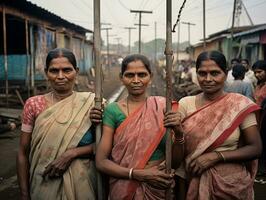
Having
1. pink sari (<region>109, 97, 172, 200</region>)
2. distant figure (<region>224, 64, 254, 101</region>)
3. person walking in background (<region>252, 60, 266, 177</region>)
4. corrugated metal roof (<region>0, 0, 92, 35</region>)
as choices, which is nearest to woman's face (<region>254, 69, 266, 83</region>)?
person walking in background (<region>252, 60, 266, 177</region>)

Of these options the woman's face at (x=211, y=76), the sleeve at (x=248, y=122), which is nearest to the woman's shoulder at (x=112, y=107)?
the woman's face at (x=211, y=76)

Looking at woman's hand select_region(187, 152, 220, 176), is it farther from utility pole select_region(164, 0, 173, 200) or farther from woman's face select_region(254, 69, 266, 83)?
woman's face select_region(254, 69, 266, 83)

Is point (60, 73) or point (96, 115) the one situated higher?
point (60, 73)

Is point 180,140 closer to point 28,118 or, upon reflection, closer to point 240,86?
point 28,118

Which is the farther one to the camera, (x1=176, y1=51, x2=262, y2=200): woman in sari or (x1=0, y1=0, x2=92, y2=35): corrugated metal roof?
(x1=0, y1=0, x2=92, y2=35): corrugated metal roof

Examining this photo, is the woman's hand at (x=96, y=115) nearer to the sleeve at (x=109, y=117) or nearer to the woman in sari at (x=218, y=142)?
the sleeve at (x=109, y=117)

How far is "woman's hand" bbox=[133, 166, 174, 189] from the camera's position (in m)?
2.37

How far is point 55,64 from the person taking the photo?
2.70m

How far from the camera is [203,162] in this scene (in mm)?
2559

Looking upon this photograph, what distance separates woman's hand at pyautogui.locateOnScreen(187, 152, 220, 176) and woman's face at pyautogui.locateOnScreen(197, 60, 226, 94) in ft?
1.60

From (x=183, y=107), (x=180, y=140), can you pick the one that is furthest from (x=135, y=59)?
(x=180, y=140)

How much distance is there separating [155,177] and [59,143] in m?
0.77

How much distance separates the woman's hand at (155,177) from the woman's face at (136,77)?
0.57 m

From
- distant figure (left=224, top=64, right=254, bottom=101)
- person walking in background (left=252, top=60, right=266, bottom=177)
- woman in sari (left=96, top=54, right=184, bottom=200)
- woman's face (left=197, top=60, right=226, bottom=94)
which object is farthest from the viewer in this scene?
distant figure (left=224, top=64, right=254, bottom=101)
